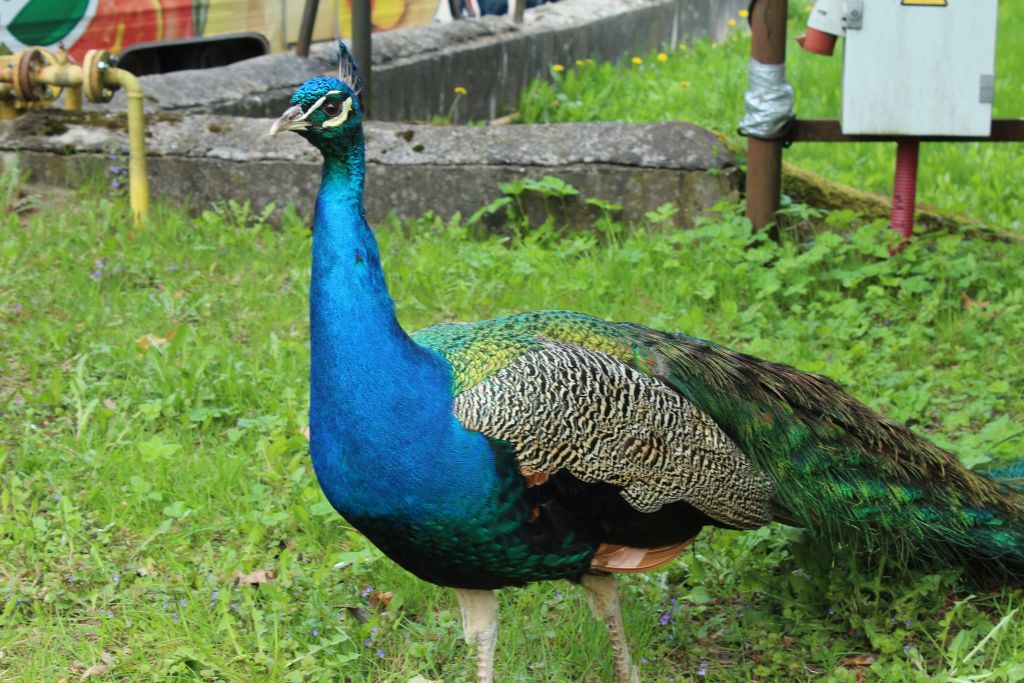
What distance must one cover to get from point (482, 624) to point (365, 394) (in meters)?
0.70

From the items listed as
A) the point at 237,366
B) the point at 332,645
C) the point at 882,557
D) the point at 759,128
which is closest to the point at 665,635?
the point at 882,557

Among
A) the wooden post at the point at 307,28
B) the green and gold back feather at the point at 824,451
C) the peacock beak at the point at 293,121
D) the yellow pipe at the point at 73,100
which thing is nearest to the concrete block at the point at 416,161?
the yellow pipe at the point at 73,100

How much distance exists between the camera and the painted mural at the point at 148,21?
20.6ft

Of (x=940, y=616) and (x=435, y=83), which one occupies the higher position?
(x=435, y=83)

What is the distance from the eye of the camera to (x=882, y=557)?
3301 millimetres

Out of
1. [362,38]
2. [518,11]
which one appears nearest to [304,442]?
[362,38]

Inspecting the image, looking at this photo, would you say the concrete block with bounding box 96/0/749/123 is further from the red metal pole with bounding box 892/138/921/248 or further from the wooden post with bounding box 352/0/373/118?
the red metal pole with bounding box 892/138/921/248

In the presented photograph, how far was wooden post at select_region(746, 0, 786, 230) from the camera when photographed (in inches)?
201

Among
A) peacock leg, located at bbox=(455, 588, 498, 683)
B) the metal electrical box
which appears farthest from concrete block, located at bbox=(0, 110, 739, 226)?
peacock leg, located at bbox=(455, 588, 498, 683)

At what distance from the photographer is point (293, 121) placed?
2.65 m

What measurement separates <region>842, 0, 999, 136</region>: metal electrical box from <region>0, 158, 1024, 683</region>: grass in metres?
0.52

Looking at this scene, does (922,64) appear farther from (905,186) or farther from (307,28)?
(307,28)

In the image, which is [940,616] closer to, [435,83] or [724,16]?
[435,83]

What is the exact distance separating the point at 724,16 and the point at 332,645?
1014 centimetres
